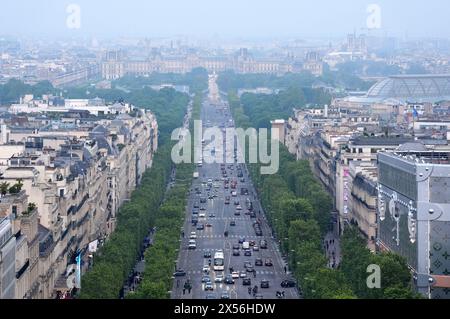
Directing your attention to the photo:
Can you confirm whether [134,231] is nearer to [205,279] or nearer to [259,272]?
[259,272]

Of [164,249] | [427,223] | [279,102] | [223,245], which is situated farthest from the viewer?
[279,102]

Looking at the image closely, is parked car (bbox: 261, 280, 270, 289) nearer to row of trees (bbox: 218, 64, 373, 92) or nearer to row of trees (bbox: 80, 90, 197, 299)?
row of trees (bbox: 80, 90, 197, 299)

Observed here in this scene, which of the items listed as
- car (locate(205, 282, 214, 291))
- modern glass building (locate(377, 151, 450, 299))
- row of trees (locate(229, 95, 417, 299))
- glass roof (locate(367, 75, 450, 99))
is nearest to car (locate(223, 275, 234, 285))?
car (locate(205, 282, 214, 291))

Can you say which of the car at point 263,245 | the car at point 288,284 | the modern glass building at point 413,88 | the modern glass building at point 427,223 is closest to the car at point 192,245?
the car at point 263,245

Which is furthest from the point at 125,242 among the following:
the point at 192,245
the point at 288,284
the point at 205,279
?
the point at 192,245

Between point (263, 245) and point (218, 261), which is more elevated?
point (218, 261)
